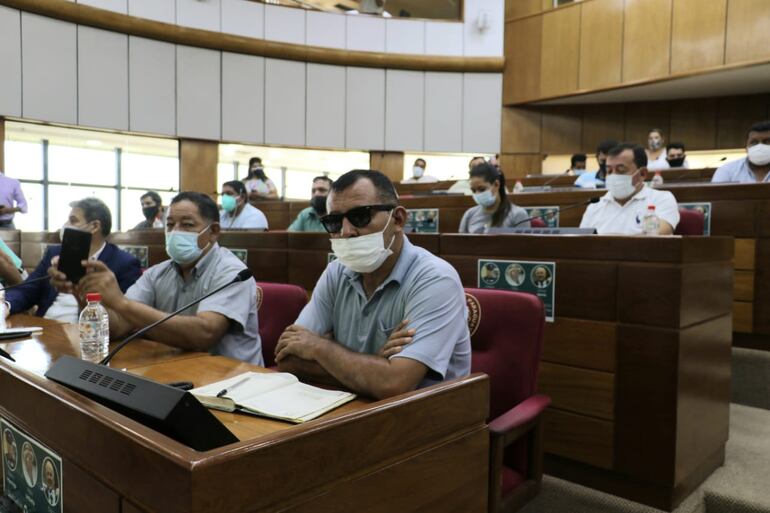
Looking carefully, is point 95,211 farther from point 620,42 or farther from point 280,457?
point 620,42

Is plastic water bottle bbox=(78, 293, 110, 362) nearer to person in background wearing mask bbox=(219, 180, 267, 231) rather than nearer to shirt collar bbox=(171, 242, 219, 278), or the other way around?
shirt collar bbox=(171, 242, 219, 278)

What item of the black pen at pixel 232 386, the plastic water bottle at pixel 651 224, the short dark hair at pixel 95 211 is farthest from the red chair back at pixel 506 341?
the short dark hair at pixel 95 211

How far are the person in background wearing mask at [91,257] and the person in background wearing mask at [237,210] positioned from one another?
2.44 m

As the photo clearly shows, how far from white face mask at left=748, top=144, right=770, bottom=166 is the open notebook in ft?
12.8

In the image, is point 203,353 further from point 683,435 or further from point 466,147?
point 466,147

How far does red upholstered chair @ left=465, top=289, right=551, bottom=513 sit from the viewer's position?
1.41m

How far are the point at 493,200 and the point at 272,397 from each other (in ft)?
9.09

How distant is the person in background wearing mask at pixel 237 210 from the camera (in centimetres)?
514

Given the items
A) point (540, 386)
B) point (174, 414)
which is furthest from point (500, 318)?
point (174, 414)

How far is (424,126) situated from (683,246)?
7813 mm

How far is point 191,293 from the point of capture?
2.08 meters

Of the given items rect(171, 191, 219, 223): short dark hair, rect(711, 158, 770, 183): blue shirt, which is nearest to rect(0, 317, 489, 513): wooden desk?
rect(171, 191, 219, 223): short dark hair

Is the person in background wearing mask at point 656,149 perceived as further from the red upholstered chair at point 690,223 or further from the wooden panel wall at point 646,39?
the red upholstered chair at point 690,223

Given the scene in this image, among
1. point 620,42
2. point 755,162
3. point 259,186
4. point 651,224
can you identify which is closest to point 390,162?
point 259,186
